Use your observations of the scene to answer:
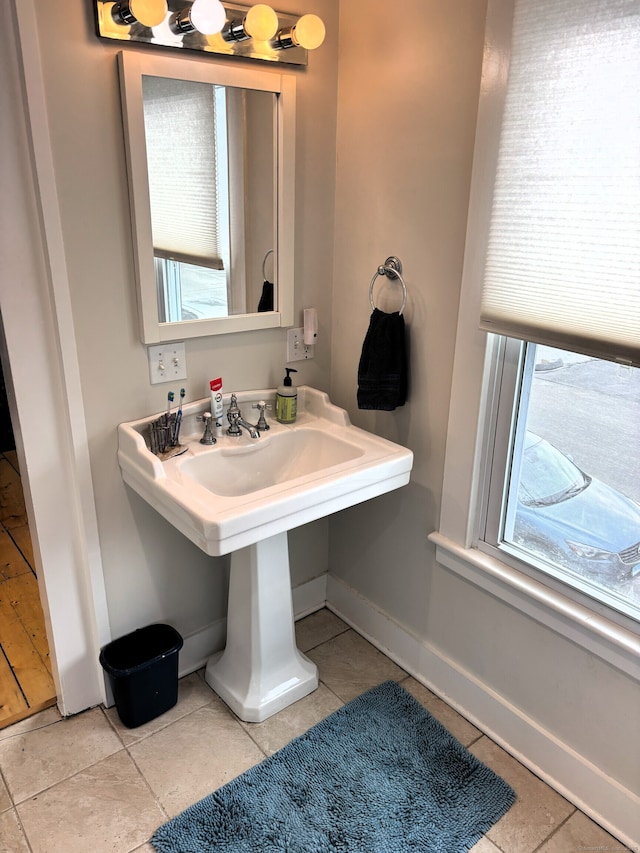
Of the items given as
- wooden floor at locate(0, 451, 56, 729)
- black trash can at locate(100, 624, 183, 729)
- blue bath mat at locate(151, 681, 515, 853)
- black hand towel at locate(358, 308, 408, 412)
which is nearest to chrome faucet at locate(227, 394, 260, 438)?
black hand towel at locate(358, 308, 408, 412)

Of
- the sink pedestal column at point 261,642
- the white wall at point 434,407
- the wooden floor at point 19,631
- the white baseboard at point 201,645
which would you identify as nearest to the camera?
the white wall at point 434,407

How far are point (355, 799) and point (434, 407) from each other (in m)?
1.12

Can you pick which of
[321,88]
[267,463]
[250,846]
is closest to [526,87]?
[321,88]

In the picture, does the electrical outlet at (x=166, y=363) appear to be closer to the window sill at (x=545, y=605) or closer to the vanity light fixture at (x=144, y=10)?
the vanity light fixture at (x=144, y=10)

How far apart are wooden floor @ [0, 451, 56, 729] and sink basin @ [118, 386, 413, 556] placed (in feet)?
2.76

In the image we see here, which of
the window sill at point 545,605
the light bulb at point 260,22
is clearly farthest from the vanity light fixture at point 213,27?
the window sill at point 545,605

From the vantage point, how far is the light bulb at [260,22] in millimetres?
1616

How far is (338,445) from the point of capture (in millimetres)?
2037

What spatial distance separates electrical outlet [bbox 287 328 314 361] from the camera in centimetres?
217

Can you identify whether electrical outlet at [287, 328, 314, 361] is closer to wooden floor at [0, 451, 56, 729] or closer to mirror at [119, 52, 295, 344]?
mirror at [119, 52, 295, 344]

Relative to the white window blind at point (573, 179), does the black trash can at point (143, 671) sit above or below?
below

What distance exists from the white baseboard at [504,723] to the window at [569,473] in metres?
0.47

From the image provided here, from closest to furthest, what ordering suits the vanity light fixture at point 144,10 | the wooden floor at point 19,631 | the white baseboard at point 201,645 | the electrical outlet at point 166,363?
the vanity light fixture at point 144,10
the electrical outlet at point 166,363
the wooden floor at point 19,631
the white baseboard at point 201,645

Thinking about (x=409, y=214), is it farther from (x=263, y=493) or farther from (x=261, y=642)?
(x=261, y=642)
